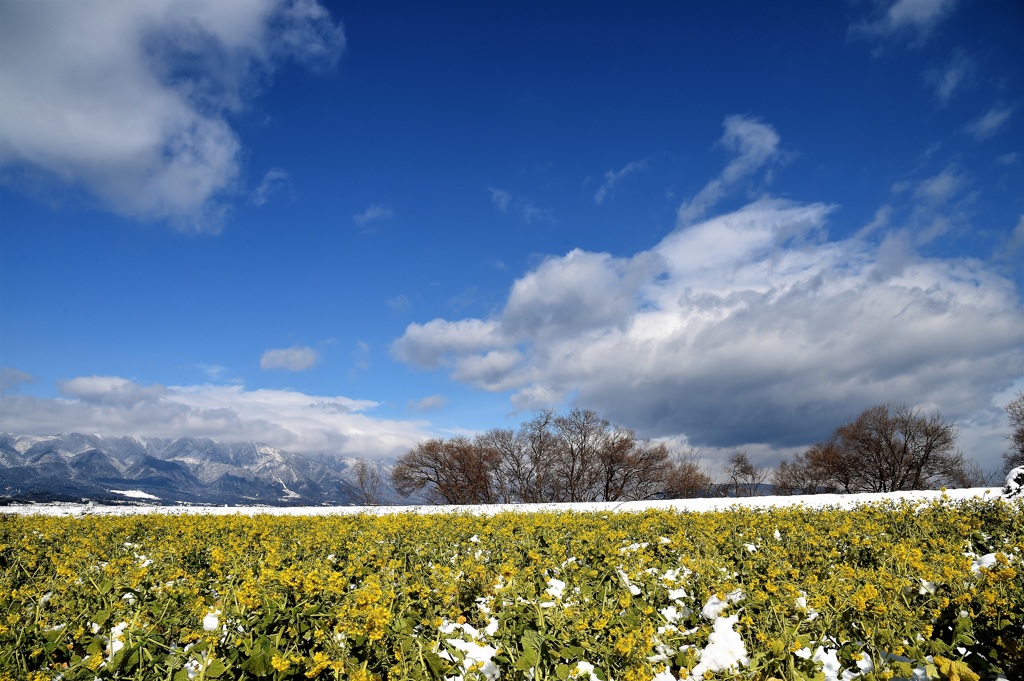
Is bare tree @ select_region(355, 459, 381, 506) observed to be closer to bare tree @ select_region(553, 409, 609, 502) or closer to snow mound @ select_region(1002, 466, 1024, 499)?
bare tree @ select_region(553, 409, 609, 502)

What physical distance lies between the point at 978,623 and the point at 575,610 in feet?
12.0

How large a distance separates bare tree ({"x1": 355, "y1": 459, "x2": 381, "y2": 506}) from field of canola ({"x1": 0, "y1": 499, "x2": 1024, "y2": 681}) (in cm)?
5829

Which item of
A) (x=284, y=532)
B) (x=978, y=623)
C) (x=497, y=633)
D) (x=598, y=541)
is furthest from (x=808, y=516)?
(x=284, y=532)

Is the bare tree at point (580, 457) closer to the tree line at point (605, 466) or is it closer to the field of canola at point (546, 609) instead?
the tree line at point (605, 466)

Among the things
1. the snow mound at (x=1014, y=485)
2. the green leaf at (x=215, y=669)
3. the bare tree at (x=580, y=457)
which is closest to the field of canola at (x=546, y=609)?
the green leaf at (x=215, y=669)

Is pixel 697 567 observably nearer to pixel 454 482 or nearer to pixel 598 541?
pixel 598 541

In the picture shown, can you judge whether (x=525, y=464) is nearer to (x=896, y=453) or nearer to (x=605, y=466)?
(x=605, y=466)

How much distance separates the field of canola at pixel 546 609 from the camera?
4.26 meters

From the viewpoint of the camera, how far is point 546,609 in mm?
5723

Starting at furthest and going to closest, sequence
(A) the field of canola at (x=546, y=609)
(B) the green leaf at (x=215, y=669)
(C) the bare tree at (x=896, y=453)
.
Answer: (C) the bare tree at (x=896, y=453) < (A) the field of canola at (x=546, y=609) < (B) the green leaf at (x=215, y=669)

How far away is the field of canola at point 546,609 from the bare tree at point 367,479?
5829 cm

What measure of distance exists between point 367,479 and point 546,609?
68.4m

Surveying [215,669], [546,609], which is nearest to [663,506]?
[546,609]

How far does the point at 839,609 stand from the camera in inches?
193
